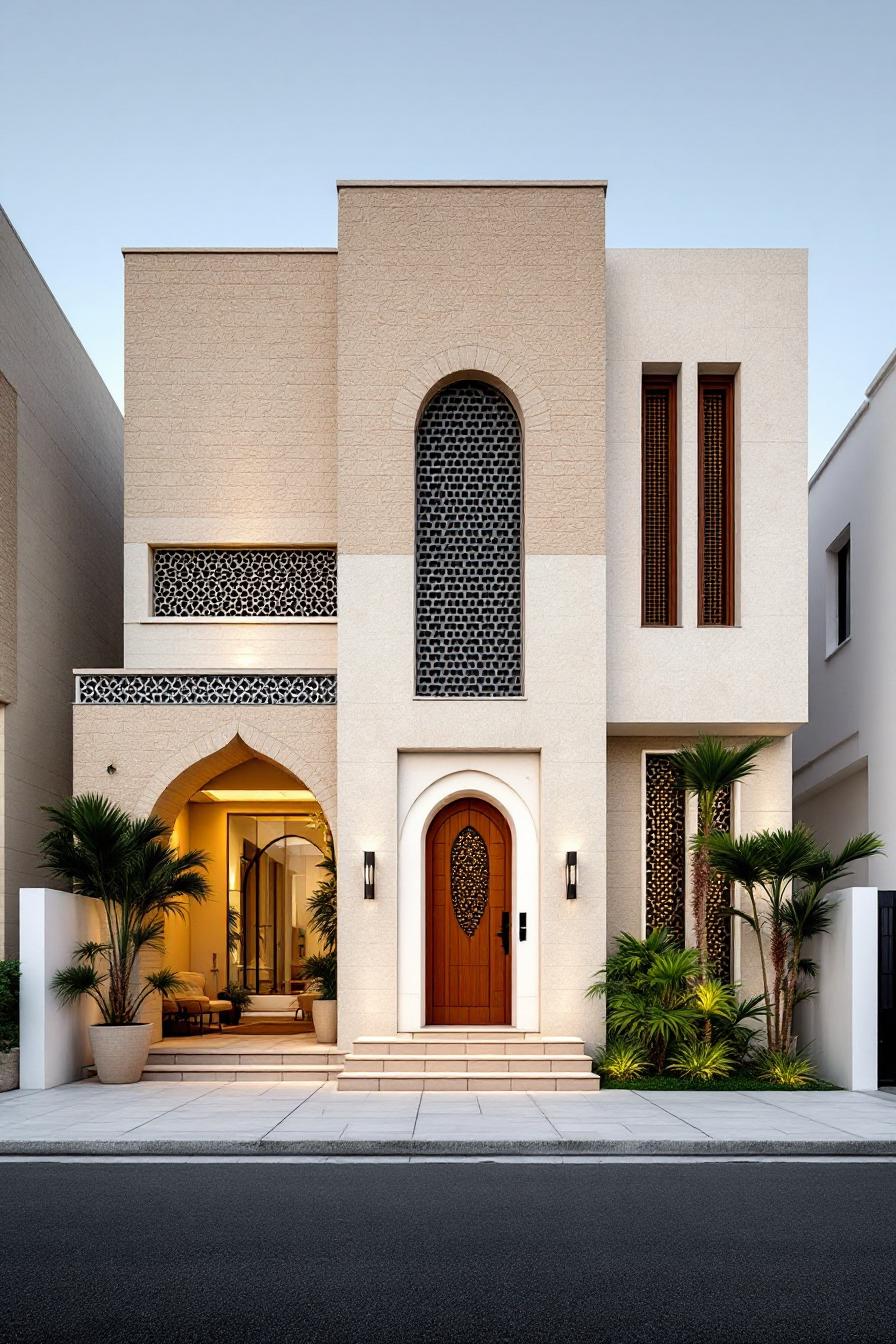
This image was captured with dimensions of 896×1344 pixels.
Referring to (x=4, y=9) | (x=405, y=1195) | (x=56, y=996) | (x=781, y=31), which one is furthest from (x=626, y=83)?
(x=405, y=1195)

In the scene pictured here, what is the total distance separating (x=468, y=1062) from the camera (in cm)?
1256

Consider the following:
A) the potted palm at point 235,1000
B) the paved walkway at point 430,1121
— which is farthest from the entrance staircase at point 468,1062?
the potted palm at point 235,1000

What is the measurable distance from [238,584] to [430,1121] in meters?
7.18

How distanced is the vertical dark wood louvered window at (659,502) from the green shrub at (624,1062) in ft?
15.5

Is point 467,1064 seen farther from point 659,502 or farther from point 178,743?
point 659,502

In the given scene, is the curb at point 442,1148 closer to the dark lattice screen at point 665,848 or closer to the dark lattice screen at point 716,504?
the dark lattice screen at point 665,848

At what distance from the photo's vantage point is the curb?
30.0 ft

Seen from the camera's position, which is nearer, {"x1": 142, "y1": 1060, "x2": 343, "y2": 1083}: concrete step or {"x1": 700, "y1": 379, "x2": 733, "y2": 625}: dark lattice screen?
{"x1": 142, "y1": 1060, "x2": 343, "y2": 1083}: concrete step

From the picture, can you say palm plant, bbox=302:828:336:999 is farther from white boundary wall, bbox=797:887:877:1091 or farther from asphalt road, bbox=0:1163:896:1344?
asphalt road, bbox=0:1163:896:1344

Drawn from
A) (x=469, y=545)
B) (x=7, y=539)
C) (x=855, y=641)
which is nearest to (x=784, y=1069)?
(x=469, y=545)

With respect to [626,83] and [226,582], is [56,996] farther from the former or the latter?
[626,83]

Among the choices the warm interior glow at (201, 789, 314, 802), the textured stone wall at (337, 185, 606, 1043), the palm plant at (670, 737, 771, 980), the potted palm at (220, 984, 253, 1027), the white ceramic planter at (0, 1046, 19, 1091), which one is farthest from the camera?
the warm interior glow at (201, 789, 314, 802)

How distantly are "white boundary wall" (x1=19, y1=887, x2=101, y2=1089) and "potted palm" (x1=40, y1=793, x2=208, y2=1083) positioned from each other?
0.64 ft

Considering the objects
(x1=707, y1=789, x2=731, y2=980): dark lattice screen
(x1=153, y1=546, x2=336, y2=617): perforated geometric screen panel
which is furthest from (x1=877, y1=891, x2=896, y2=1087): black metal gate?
(x1=153, y1=546, x2=336, y2=617): perforated geometric screen panel
